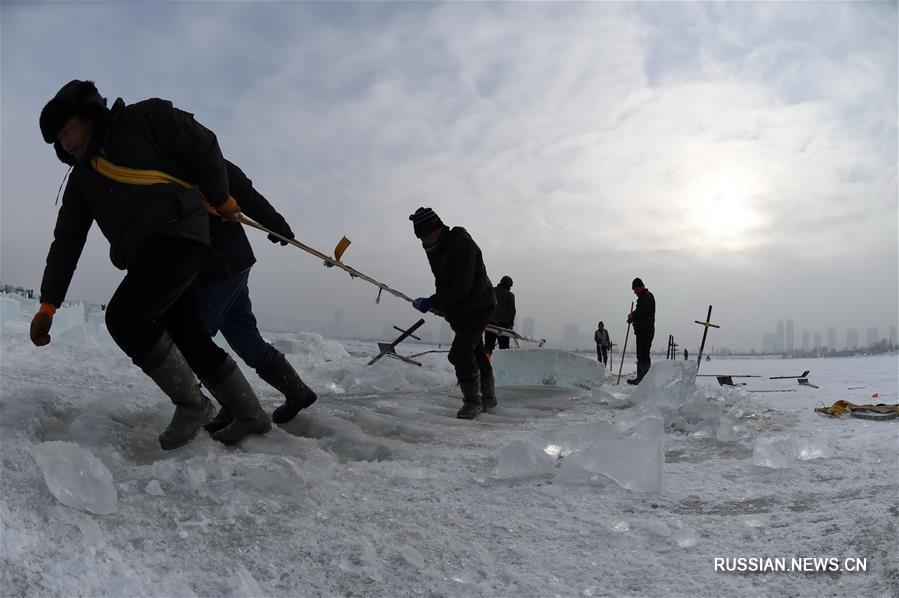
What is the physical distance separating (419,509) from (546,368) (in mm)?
4948

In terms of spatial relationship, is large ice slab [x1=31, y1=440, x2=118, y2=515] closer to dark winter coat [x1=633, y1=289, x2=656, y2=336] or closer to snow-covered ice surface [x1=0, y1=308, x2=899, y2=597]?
snow-covered ice surface [x1=0, y1=308, x2=899, y2=597]

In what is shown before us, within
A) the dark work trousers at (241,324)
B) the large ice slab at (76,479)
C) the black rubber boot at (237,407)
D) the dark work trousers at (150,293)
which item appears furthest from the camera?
the dark work trousers at (241,324)

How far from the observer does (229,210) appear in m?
2.35

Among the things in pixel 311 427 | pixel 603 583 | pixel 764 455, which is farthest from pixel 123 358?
pixel 764 455

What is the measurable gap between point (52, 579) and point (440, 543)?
2.85ft

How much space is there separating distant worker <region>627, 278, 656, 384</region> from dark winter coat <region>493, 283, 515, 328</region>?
6.82 ft

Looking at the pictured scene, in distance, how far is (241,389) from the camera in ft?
7.53

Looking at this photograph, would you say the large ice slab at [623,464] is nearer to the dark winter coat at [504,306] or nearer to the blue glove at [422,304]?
the blue glove at [422,304]

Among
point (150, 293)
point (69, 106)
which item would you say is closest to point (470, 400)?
point (150, 293)

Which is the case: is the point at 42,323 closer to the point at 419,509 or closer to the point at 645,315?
the point at 419,509

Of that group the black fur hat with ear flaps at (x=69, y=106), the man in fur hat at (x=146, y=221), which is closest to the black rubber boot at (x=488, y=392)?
the man in fur hat at (x=146, y=221)

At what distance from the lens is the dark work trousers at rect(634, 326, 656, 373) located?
809 cm

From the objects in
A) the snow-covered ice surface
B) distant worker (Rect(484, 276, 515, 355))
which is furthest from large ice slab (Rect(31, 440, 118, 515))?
distant worker (Rect(484, 276, 515, 355))

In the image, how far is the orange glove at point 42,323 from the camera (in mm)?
2043
